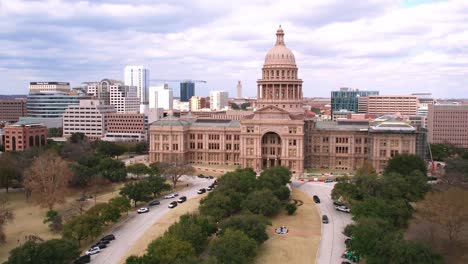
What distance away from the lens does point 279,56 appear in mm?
141250

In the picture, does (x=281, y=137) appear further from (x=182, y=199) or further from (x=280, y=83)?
(x=182, y=199)

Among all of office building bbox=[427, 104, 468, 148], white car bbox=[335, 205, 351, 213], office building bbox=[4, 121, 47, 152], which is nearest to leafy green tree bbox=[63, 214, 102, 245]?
white car bbox=[335, 205, 351, 213]

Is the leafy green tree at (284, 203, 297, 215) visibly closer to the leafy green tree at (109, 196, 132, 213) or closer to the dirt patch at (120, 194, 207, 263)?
the dirt patch at (120, 194, 207, 263)

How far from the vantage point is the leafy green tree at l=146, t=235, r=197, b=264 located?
2062 inches

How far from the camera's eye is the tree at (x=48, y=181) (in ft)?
281

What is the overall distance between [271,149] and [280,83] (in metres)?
23.1

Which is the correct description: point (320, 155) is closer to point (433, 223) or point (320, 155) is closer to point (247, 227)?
point (433, 223)

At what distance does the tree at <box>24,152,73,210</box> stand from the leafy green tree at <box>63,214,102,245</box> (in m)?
20.4

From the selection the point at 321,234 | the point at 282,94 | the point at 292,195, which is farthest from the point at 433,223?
the point at 282,94

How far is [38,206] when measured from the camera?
88438 millimetres

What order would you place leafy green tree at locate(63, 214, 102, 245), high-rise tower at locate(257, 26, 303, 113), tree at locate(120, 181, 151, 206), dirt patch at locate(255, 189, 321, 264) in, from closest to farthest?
dirt patch at locate(255, 189, 321, 264)
leafy green tree at locate(63, 214, 102, 245)
tree at locate(120, 181, 151, 206)
high-rise tower at locate(257, 26, 303, 113)

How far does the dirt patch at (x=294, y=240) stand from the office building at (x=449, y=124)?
5309 inches

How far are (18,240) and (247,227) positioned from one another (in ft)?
115

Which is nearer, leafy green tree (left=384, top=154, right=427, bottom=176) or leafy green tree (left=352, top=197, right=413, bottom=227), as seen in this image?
leafy green tree (left=352, top=197, right=413, bottom=227)
